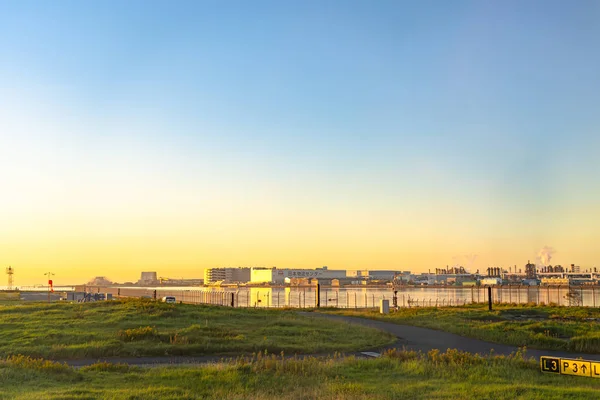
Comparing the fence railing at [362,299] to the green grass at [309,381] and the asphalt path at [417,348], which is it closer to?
the asphalt path at [417,348]

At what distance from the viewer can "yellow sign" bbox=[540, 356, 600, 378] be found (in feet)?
27.2

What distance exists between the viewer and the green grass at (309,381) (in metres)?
12.2

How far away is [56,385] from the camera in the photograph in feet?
43.8

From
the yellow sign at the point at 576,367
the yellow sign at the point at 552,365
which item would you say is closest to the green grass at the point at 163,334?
the yellow sign at the point at 552,365

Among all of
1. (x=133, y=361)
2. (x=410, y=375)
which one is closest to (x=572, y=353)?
(x=410, y=375)

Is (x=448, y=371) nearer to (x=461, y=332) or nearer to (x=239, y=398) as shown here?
(x=239, y=398)

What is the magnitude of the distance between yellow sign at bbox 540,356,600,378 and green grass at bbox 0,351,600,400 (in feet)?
10.9

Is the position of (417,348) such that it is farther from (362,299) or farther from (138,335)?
(362,299)

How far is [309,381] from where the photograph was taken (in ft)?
45.4

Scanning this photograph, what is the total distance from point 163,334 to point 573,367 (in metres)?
17.6

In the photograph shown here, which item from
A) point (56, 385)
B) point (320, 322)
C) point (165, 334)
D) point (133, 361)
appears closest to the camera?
point (56, 385)

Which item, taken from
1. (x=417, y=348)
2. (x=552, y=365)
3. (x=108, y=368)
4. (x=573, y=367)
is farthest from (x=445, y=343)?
(x=573, y=367)

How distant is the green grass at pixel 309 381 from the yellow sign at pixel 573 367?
131 inches

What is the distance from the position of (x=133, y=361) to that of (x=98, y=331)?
22.4 ft
